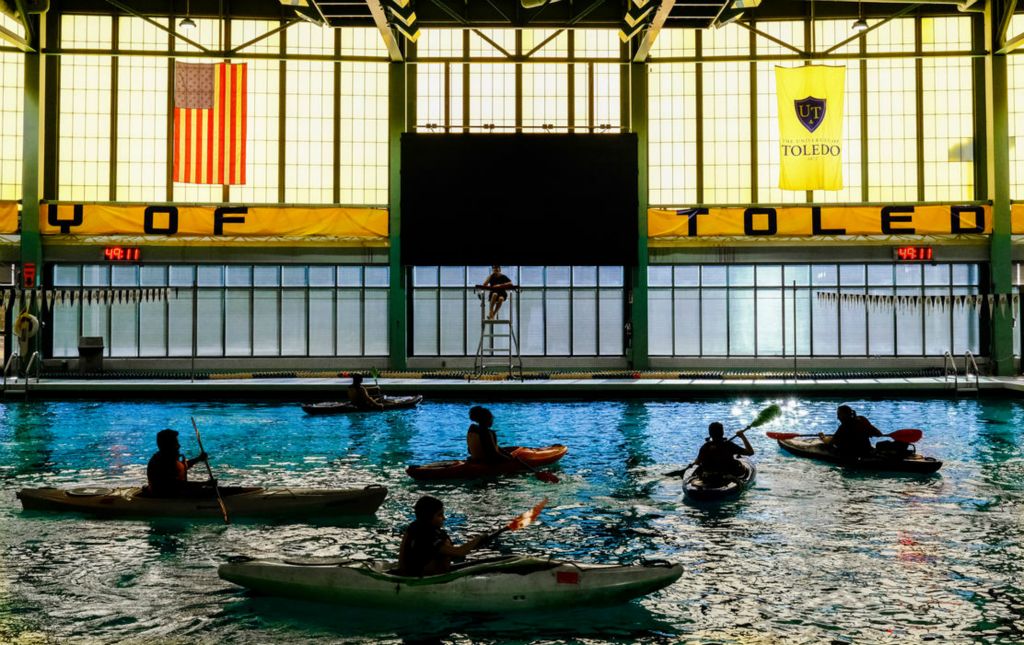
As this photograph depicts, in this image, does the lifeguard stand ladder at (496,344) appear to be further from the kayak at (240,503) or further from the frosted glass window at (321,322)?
the kayak at (240,503)

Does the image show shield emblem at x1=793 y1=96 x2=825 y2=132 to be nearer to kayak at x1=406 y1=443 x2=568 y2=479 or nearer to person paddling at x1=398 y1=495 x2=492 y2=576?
kayak at x1=406 y1=443 x2=568 y2=479

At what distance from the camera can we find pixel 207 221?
3588 cm

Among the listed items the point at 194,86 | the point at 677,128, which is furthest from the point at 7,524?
the point at 677,128

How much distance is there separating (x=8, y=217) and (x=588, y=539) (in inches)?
1151

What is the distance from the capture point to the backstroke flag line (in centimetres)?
3152

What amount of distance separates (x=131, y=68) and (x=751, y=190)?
74.0 ft

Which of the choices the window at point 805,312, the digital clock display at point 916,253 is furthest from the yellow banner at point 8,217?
the digital clock display at point 916,253

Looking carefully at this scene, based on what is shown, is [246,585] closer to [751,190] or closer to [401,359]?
[401,359]

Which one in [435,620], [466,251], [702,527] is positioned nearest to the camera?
[435,620]

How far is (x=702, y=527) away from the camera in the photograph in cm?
1411

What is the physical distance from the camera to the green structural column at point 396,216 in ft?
118

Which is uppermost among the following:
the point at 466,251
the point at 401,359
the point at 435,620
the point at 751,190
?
the point at 751,190

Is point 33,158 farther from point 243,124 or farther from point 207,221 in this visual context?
point 243,124

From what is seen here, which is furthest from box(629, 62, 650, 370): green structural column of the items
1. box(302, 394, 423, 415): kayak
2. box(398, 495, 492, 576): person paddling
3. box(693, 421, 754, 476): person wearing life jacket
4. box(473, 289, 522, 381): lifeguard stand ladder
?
box(398, 495, 492, 576): person paddling
